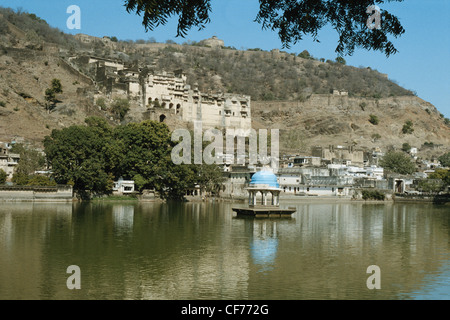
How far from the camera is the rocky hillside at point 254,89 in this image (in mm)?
63750

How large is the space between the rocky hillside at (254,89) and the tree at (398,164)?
1096cm

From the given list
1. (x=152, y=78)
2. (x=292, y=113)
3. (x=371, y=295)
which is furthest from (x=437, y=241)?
(x=292, y=113)

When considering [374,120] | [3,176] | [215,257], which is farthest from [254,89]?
[215,257]

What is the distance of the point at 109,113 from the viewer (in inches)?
2574

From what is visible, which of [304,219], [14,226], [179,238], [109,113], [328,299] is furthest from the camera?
[109,113]

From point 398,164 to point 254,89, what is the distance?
41.7 meters

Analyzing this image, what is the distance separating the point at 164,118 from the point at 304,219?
3124cm

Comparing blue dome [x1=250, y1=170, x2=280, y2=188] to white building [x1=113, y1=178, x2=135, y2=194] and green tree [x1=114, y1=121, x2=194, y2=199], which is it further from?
white building [x1=113, y1=178, x2=135, y2=194]

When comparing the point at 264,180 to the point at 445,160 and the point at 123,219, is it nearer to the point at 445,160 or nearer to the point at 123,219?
the point at 123,219

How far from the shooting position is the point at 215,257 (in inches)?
864

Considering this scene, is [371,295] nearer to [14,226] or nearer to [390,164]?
[14,226]

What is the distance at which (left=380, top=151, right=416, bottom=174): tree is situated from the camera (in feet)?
258

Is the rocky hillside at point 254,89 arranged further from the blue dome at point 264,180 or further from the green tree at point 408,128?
the blue dome at point 264,180

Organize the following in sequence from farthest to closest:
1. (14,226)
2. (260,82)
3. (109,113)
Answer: (260,82)
(109,113)
(14,226)
